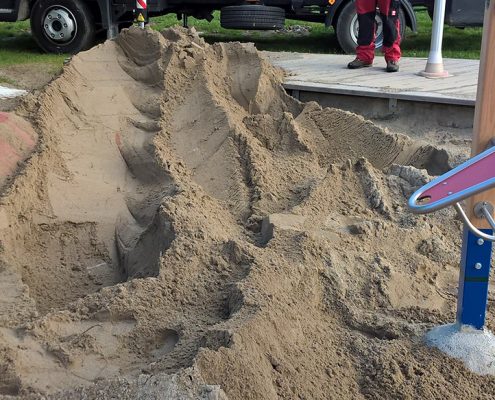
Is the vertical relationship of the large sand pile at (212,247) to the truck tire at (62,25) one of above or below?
below

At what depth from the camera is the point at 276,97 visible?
5.70 metres

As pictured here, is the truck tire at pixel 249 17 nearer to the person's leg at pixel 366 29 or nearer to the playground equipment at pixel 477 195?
the person's leg at pixel 366 29

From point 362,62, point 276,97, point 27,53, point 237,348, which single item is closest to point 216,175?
point 276,97

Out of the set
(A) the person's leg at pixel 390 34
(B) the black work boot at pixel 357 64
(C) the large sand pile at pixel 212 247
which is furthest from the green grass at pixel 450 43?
(C) the large sand pile at pixel 212 247

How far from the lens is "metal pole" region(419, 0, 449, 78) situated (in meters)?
6.57

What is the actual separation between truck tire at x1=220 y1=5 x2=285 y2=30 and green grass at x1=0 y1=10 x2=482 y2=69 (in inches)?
53.7

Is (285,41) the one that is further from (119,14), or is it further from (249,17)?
(119,14)

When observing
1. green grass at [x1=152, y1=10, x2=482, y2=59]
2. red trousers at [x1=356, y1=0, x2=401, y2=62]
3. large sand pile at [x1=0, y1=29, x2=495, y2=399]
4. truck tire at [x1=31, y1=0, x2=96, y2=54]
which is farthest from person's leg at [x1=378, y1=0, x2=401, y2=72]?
truck tire at [x1=31, y1=0, x2=96, y2=54]

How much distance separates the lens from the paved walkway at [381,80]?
5.84 metres

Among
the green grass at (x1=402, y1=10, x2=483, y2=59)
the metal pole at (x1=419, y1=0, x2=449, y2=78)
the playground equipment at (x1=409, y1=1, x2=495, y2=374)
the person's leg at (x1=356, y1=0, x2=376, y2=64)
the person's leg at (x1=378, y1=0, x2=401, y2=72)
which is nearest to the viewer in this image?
the playground equipment at (x1=409, y1=1, x2=495, y2=374)

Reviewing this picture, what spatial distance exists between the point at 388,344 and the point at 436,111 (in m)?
3.63

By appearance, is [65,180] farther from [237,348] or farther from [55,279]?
[237,348]

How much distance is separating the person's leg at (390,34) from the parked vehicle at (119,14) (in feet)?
7.18

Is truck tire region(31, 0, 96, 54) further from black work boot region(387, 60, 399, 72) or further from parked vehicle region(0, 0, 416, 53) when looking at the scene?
black work boot region(387, 60, 399, 72)
